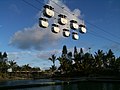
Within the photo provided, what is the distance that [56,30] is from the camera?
74.9 ft

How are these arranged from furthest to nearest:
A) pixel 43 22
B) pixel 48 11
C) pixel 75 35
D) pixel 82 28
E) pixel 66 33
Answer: pixel 82 28, pixel 75 35, pixel 66 33, pixel 48 11, pixel 43 22

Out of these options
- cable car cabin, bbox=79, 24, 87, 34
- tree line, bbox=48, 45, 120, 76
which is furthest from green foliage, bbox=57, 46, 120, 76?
cable car cabin, bbox=79, 24, 87, 34

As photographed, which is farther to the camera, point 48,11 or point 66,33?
point 66,33

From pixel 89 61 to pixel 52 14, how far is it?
241ft

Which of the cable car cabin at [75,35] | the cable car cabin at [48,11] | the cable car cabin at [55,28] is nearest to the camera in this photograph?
the cable car cabin at [48,11]

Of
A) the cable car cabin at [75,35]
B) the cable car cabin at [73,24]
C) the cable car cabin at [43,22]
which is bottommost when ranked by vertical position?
the cable car cabin at [75,35]

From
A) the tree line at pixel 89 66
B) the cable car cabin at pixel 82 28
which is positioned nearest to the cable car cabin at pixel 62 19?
the cable car cabin at pixel 82 28

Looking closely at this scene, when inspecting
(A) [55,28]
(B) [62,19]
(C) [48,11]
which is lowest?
(A) [55,28]

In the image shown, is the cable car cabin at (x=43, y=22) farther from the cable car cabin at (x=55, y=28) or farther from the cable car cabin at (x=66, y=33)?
the cable car cabin at (x=66, y=33)

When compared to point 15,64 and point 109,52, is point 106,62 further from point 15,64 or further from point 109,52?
point 15,64

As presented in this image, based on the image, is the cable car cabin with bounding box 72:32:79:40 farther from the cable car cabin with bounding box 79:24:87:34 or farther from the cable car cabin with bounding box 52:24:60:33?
the cable car cabin with bounding box 52:24:60:33

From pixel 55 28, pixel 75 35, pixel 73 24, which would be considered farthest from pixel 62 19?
pixel 75 35

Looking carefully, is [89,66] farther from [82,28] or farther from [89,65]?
[82,28]

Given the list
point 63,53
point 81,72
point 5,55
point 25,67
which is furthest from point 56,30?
point 5,55
